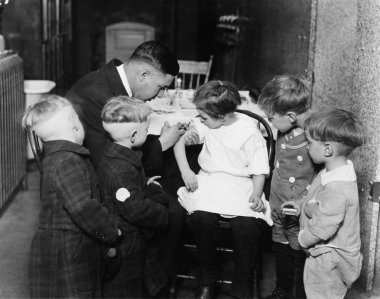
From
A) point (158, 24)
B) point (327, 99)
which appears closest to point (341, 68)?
point (327, 99)

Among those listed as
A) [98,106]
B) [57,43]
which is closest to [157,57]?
[98,106]

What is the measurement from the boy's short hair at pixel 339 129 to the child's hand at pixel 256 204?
0.55 meters

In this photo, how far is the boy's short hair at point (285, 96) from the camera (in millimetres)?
3111

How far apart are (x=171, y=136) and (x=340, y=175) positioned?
1.00 m

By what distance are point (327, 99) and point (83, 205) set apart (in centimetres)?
236

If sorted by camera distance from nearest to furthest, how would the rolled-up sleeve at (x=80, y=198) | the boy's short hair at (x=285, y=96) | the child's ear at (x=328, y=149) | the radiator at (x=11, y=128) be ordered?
the rolled-up sleeve at (x=80, y=198), the child's ear at (x=328, y=149), the boy's short hair at (x=285, y=96), the radiator at (x=11, y=128)

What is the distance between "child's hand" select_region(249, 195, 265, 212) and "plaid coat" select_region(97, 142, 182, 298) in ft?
1.42

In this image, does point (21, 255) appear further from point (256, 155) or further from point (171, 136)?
point (256, 155)

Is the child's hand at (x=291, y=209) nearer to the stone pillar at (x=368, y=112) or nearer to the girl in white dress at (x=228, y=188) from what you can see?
the girl in white dress at (x=228, y=188)

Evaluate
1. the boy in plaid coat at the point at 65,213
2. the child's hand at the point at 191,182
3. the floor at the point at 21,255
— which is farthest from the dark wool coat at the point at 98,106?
the floor at the point at 21,255

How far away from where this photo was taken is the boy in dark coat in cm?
288

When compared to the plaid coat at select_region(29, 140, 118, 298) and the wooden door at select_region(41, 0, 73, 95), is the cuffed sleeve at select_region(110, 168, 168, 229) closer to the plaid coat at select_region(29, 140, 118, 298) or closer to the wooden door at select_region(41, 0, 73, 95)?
the plaid coat at select_region(29, 140, 118, 298)

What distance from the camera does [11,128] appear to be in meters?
4.89

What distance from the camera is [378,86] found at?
3146 millimetres
